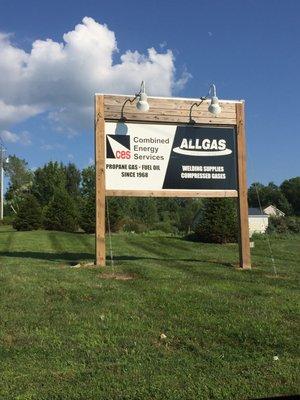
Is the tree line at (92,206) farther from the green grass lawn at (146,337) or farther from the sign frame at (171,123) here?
the green grass lawn at (146,337)

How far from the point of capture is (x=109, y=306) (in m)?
7.39

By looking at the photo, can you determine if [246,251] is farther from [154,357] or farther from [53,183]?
[53,183]

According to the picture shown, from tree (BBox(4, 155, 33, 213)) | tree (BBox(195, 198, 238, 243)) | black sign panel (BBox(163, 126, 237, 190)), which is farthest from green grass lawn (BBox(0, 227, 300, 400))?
tree (BBox(4, 155, 33, 213))

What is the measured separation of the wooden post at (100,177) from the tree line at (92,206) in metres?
2.94

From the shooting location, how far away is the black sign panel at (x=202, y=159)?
12.4m

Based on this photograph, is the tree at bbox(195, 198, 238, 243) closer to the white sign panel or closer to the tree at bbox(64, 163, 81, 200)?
the white sign panel

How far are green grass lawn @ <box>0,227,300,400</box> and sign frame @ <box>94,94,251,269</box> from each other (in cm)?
238

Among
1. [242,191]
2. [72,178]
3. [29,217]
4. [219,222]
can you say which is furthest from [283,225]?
[72,178]

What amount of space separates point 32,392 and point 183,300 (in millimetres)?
3577

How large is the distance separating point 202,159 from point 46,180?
186ft

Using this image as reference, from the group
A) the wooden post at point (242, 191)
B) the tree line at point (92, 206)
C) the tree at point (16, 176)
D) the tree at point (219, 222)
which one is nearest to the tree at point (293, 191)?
the tree line at point (92, 206)

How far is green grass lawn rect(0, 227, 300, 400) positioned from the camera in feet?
15.4

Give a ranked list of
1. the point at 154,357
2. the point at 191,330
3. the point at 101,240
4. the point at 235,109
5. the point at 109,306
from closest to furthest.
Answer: the point at 154,357 < the point at 191,330 < the point at 109,306 < the point at 101,240 < the point at 235,109

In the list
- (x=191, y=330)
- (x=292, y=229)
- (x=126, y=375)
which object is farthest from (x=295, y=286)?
(x=292, y=229)
